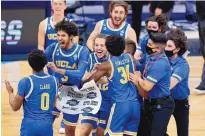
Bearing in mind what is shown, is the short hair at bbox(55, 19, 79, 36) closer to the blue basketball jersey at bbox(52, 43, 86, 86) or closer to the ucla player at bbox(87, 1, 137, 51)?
the blue basketball jersey at bbox(52, 43, 86, 86)

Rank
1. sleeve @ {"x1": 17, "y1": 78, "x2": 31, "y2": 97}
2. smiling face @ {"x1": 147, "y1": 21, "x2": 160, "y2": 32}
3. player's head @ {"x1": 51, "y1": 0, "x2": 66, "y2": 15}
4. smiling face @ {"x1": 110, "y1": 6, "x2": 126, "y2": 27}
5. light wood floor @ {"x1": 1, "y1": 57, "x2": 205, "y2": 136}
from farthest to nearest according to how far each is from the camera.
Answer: light wood floor @ {"x1": 1, "y1": 57, "x2": 205, "y2": 136} < player's head @ {"x1": 51, "y1": 0, "x2": 66, "y2": 15} < smiling face @ {"x1": 110, "y1": 6, "x2": 126, "y2": 27} < smiling face @ {"x1": 147, "y1": 21, "x2": 160, "y2": 32} < sleeve @ {"x1": 17, "y1": 78, "x2": 31, "y2": 97}

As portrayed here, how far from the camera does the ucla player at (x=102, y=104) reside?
715cm

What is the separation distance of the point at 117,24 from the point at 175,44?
3.77 ft

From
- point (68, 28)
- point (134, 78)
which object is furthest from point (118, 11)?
point (134, 78)

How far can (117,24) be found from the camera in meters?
8.06

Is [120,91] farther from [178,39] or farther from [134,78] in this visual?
[178,39]

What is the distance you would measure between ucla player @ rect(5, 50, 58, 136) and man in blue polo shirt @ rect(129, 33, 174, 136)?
0.91 metres

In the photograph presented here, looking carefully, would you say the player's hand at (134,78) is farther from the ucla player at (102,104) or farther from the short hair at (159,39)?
the ucla player at (102,104)

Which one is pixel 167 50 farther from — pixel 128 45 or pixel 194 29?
pixel 194 29

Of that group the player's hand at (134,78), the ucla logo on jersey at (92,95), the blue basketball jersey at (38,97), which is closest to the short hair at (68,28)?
the ucla logo on jersey at (92,95)

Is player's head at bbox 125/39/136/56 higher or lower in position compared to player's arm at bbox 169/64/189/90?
higher

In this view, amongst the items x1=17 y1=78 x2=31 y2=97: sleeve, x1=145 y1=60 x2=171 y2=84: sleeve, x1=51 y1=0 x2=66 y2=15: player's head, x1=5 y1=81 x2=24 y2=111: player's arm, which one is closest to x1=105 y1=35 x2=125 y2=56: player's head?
x1=145 y1=60 x2=171 y2=84: sleeve

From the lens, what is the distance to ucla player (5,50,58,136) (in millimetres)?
6363

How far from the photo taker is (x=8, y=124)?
8984 mm
